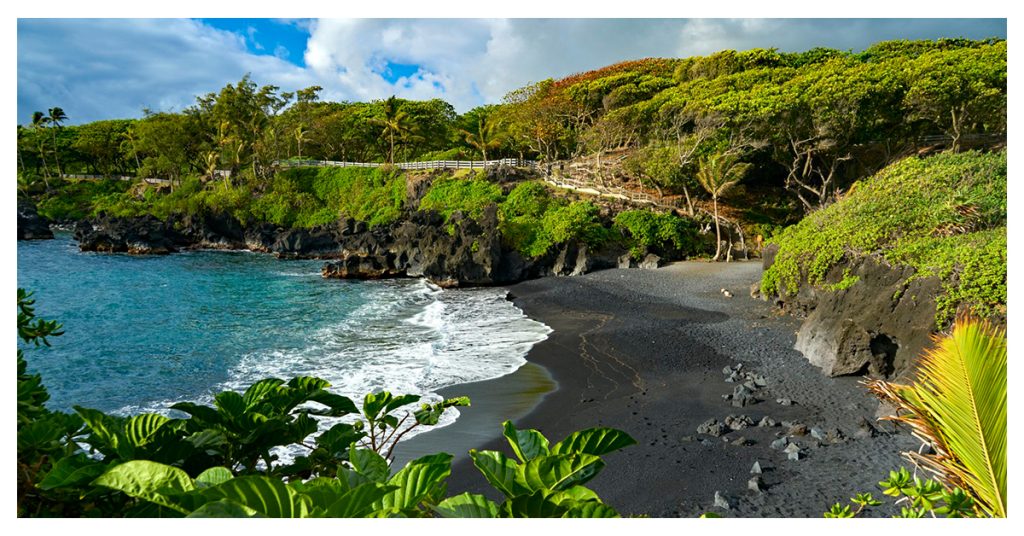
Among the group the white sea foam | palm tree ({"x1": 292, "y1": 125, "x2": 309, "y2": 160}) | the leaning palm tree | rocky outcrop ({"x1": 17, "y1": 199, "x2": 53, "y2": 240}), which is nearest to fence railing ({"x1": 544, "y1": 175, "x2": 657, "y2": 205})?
the white sea foam

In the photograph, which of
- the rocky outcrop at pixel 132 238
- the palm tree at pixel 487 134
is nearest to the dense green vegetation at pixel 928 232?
the palm tree at pixel 487 134

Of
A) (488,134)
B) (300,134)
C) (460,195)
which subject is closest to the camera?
(460,195)

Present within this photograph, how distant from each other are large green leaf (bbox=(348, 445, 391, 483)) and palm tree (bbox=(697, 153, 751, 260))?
24916 mm

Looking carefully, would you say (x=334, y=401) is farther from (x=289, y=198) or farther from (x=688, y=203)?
(x=289, y=198)

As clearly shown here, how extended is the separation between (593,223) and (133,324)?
62.5 feet

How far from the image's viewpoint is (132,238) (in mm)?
35500

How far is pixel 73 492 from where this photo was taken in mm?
2029

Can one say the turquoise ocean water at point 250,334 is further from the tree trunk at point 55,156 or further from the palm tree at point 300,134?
the tree trunk at point 55,156

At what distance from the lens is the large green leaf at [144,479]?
1.69 metres

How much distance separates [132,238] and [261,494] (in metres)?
41.6

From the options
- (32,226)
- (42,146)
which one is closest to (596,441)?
(32,226)

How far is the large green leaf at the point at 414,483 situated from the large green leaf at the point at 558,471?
0.95 ft
